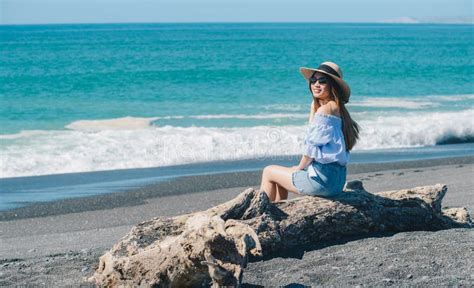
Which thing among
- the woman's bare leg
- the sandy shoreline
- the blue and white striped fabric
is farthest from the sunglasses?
the sandy shoreline

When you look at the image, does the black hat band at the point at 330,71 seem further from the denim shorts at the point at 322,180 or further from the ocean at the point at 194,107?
the ocean at the point at 194,107

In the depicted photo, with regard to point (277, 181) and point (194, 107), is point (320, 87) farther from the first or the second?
point (194, 107)

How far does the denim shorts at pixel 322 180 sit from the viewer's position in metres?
6.22

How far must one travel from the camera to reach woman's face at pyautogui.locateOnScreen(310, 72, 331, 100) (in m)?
6.37

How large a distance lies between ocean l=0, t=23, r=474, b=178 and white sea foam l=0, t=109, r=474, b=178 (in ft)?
0.10

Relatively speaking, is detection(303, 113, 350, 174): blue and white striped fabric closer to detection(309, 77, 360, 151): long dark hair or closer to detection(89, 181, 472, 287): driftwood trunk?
detection(309, 77, 360, 151): long dark hair

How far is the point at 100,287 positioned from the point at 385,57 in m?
50.3

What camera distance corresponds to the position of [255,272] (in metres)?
5.59

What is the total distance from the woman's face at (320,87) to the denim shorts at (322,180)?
0.60 meters

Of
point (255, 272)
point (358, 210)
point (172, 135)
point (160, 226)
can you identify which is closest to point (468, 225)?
point (358, 210)

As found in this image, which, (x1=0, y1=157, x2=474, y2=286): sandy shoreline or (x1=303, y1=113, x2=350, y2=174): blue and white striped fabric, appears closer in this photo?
(x1=0, y1=157, x2=474, y2=286): sandy shoreline

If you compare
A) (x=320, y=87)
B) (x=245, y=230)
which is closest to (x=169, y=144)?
(x=320, y=87)

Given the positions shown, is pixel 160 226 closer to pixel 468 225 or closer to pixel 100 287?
pixel 100 287

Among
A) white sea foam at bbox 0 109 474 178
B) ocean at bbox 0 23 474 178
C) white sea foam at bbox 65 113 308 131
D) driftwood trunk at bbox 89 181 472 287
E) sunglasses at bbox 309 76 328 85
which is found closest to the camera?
driftwood trunk at bbox 89 181 472 287
